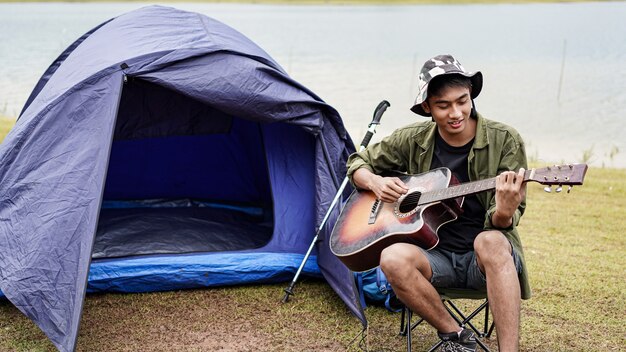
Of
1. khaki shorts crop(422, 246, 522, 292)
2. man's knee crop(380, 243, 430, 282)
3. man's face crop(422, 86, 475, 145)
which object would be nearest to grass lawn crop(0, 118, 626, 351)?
khaki shorts crop(422, 246, 522, 292)

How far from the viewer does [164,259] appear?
437 cm

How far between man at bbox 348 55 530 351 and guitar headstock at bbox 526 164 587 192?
0.06 m

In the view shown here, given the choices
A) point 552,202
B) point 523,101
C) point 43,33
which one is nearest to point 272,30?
point 43,33

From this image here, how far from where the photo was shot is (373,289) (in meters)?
4.16

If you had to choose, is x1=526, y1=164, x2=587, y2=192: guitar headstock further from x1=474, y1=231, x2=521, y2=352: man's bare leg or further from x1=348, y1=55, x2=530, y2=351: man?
x1=474, y1=231, x2=521, y2=352: man's bare leg

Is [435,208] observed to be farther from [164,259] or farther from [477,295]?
[164,259]

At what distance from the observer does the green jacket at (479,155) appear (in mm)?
3277

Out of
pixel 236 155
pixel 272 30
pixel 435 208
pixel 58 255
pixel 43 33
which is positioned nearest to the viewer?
pixel 435 208

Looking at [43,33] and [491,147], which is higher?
[491,147]

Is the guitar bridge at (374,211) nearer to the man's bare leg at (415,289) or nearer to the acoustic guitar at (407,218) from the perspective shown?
the acoustic guitar at (407,218)

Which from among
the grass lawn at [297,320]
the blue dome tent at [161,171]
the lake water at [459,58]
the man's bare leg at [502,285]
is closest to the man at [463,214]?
the man's bare leg at [502,285]

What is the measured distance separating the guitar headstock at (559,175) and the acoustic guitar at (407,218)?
195 mm

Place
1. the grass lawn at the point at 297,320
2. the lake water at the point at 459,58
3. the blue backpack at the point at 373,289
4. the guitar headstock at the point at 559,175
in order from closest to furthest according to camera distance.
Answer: the guitar headstock at the point at 559,175
the grass lawn at the point at 297,320
the blue backpack at the point at 373,289
the lake water at the point at 459,58

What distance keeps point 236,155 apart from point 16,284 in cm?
220
